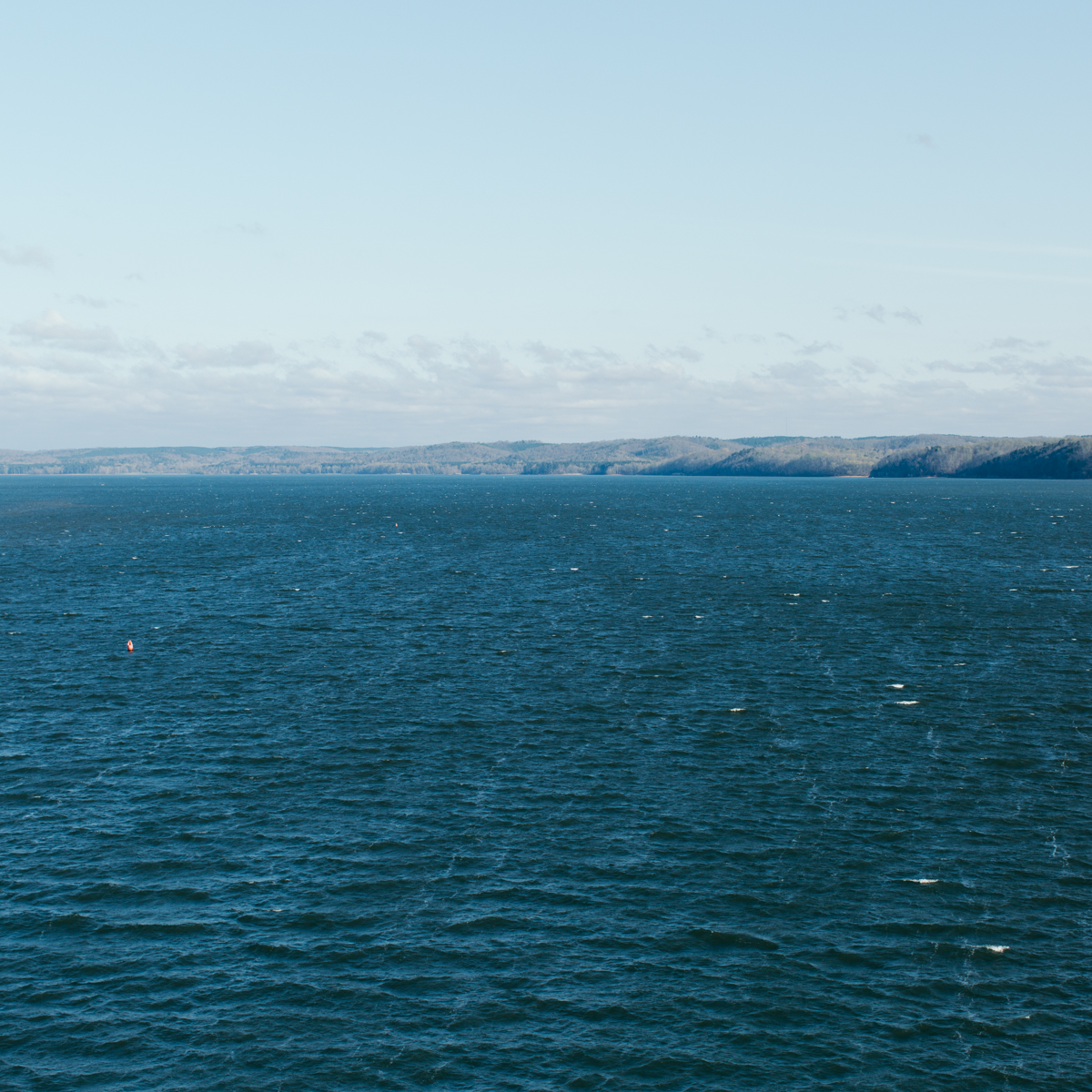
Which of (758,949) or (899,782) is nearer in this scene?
(758,949)

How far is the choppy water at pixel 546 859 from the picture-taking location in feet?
102

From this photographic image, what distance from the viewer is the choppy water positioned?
102 feet

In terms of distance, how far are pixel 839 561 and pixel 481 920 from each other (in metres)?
116

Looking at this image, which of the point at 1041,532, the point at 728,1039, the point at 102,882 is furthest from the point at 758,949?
the point at 1041,532

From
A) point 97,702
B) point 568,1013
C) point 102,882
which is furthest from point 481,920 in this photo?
point 97,702

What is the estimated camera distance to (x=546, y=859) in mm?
43000

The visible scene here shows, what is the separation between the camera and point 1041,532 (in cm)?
19050

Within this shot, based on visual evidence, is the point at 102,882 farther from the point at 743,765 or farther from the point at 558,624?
the point at 558,624

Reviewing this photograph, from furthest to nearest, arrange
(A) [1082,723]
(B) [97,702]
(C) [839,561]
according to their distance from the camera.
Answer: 1. (C) [839,561]
2. (B) [97,702]
3. (A) [1082,723]

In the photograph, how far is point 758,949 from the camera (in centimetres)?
3609

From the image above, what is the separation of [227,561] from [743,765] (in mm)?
111334

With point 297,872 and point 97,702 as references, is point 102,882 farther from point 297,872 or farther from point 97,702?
point 97,702

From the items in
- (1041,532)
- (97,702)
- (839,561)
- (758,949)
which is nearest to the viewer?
(758,949)

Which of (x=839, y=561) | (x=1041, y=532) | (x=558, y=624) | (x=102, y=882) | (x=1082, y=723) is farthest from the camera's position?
(x=1041, y=532)
